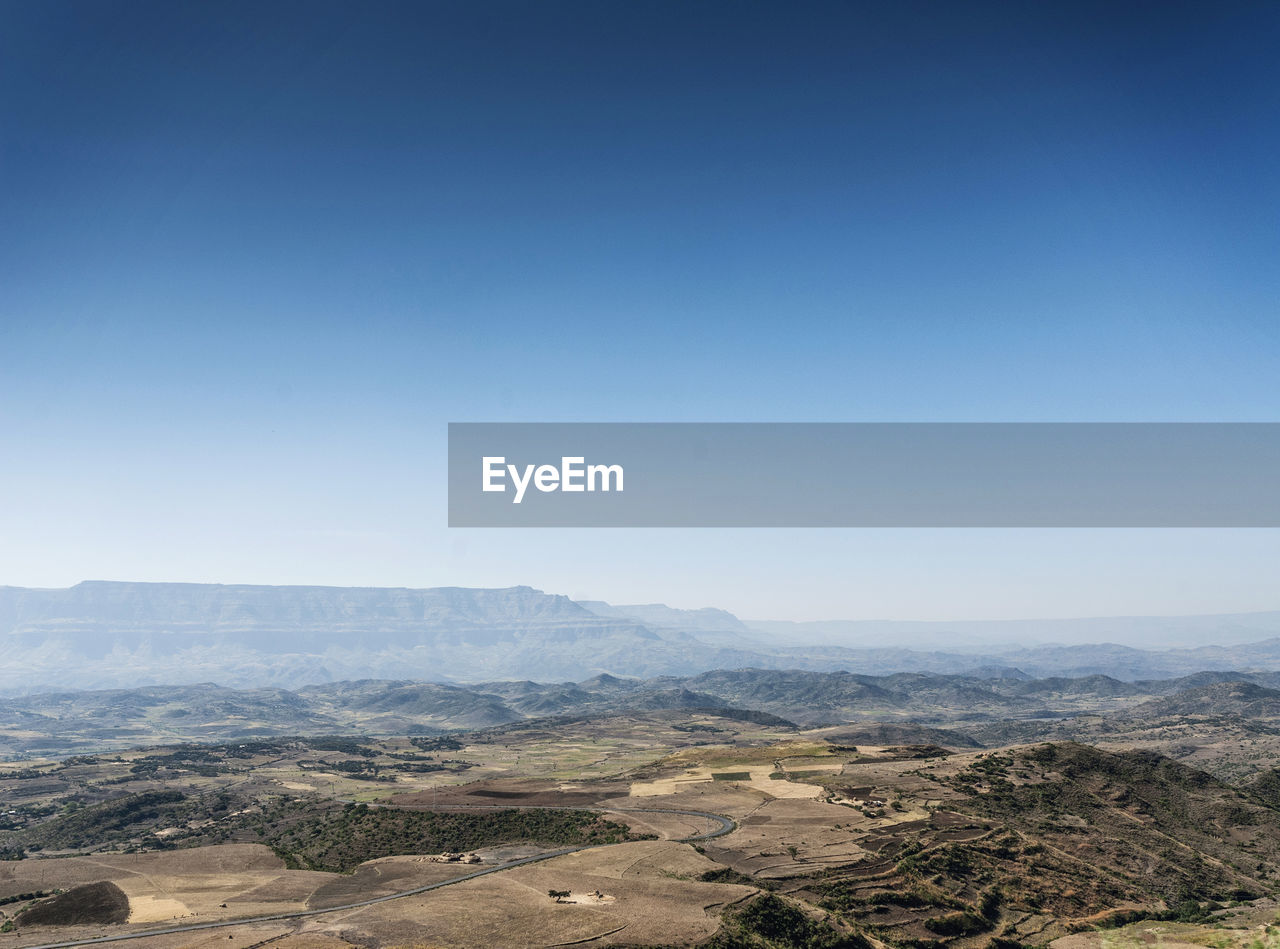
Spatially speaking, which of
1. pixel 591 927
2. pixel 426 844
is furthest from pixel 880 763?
→ pixel 591 927

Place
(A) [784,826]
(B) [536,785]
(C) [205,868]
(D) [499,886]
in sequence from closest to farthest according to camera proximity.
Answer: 1. (D) [499,886]
2. (C) [205,868]
3. (A) [784,826]
4. (B) [536,785]

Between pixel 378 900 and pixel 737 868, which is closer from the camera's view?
pixel 378 900

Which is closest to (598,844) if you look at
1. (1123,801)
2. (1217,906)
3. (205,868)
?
(205,868)

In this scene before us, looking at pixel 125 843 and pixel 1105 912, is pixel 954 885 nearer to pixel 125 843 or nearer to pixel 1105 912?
pixel 1105 912

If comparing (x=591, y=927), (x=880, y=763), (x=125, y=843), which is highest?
(x=591, y=927)

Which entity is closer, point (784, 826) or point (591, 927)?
point (591, 927)

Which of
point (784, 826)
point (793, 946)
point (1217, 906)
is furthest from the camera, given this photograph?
point (784, 826)

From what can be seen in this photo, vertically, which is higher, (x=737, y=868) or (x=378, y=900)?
(x=378, y=900)

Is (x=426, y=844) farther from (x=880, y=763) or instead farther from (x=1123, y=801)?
(x=1123, y=801)

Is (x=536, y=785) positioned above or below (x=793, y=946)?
below
